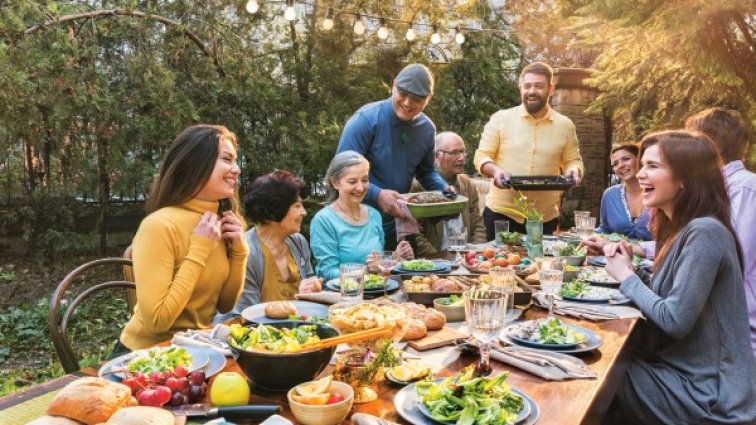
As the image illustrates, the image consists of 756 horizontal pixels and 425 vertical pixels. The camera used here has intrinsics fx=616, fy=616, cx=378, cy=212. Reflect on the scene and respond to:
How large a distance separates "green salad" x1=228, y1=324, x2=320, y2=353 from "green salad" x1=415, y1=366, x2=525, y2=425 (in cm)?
30

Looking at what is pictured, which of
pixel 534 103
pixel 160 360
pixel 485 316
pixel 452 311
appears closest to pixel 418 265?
pixel 452 311

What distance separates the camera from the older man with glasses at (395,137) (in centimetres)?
375

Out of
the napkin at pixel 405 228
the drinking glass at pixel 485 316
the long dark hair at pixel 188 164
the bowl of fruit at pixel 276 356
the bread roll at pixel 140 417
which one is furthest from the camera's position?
the napkin at pixel 405 228

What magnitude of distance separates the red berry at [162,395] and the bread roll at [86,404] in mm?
97

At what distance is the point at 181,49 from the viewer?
589cm

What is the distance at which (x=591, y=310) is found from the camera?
7.25 feet

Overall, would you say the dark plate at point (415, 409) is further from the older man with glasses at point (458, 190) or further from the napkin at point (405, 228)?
the older man with glasses at point (458, 190)

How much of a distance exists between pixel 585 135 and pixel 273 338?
6.53 meters

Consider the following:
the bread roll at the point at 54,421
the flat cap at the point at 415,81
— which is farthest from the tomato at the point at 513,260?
the bread roll at the point at 54,421

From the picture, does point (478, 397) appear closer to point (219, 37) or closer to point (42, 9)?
point (42, 9)

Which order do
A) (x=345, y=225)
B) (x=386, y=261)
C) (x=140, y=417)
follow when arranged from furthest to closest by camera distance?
(x=345, y=225), (x=386, y=261), (x=140, y=417)

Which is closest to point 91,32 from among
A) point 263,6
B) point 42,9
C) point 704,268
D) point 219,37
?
point 42,9

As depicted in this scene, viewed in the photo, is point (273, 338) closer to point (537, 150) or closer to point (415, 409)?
point (415, 409)

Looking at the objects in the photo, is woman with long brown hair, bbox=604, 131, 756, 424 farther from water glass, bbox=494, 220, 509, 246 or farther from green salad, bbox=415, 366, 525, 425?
water glass, bbox=494, 220, 509, 246
